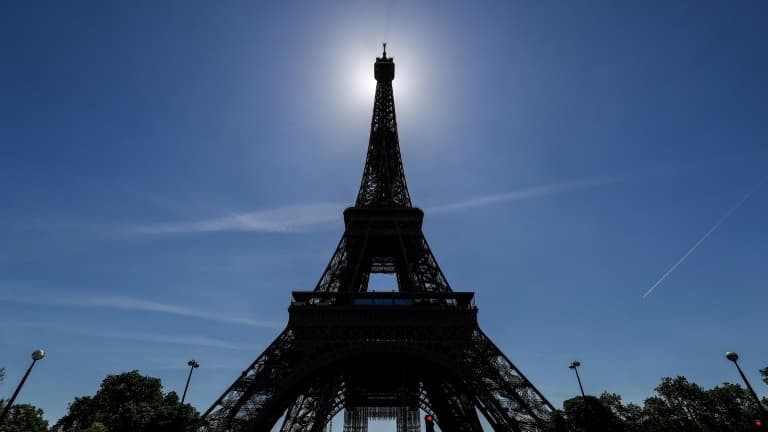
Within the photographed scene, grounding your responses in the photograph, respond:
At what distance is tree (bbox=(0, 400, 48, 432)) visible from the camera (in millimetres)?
31406

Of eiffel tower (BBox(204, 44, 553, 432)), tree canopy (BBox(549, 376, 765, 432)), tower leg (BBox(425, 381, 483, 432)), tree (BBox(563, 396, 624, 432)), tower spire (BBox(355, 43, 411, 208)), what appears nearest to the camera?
tree (BBox(563, 396, 624, 432))

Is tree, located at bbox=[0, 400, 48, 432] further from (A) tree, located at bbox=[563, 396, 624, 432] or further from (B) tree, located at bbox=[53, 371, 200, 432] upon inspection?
(A) tree, located at bbox=[563, 396, 624, 432]

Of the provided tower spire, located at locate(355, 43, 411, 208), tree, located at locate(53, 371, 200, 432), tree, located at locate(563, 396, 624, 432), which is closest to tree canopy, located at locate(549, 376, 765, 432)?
tree, located at locate(563, 396, 624, 432)

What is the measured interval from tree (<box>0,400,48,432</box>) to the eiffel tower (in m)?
18.5

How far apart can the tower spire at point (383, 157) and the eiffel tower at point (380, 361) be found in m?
5.20

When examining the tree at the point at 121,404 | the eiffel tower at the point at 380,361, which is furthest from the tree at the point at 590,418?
the tree at the point at 121,404

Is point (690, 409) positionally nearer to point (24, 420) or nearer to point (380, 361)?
point (380, 361)

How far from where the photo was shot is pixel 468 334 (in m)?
34.0

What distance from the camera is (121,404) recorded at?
148 ft

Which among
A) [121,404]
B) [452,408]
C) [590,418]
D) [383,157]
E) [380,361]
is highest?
[383,157]

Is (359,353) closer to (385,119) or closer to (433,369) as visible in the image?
(433,369)

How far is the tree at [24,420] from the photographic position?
103 ft

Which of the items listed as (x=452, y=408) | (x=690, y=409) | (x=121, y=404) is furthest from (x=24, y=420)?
(x=690, y=409)

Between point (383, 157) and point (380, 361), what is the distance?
29022 millimetres
